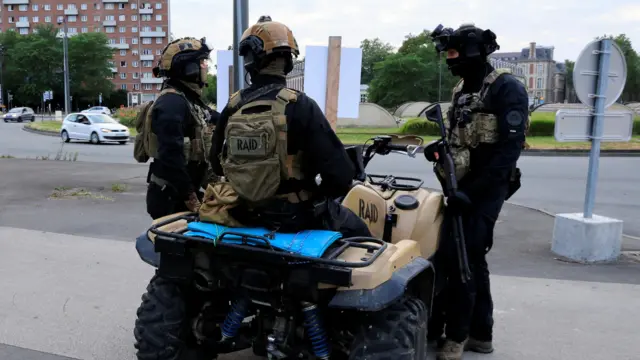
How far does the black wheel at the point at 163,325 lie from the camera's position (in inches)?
119

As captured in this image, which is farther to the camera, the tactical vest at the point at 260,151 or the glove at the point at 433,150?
the glove at the point at 433,150

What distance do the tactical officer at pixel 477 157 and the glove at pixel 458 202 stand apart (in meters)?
0.05

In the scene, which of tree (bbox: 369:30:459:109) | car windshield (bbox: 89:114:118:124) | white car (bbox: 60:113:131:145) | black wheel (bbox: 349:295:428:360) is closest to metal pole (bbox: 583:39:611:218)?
black wheel (bbox: 349:295:428:360)

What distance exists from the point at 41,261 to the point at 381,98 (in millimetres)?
73717

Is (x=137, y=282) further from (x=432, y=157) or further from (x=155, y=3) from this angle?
(x=155, y=3)

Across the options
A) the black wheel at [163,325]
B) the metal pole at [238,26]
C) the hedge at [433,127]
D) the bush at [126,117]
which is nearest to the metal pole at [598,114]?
the metal pole at [238,26]

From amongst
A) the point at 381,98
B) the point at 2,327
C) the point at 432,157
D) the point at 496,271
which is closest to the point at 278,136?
the point at 432,157

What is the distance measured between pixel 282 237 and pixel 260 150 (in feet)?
1.35

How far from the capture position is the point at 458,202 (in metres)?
3.42

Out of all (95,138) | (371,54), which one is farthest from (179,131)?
(371,54)

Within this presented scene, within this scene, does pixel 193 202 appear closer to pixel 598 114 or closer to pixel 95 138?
pixel 598 114

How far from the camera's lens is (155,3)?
120 m

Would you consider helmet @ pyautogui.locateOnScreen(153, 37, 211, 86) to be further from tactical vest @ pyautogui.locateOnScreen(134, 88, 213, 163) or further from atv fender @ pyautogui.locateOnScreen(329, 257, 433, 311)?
atv fender @ pyautogui.locateOnScreen(329, 257, 433, 311)

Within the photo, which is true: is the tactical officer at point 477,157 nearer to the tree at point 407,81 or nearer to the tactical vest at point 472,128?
the tactical vest at point 472,128
